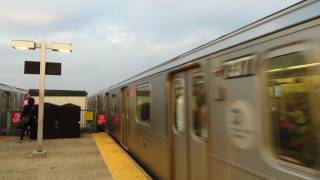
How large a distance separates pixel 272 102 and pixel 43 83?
831cm

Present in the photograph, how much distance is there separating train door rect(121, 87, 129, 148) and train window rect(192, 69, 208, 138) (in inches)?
253

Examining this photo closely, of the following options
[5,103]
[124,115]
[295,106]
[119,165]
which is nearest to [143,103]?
[119,165]

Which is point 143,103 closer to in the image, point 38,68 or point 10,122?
point 38,68

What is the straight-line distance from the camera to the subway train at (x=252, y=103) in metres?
2.68

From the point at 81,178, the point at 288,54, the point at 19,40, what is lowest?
the point at 81,178

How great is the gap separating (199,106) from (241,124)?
1.26 meters

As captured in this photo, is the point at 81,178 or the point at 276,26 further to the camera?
the point at 81,178

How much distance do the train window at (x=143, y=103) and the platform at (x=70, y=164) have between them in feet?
3.49

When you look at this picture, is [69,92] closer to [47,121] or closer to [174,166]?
[47,121]

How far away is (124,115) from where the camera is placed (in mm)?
12023

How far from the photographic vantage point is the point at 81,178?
24.9 ft

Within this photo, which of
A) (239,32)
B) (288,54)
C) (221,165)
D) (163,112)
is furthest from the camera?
(163,112)

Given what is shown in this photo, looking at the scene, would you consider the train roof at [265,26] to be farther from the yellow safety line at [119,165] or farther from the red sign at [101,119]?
the red sign at [101,119]

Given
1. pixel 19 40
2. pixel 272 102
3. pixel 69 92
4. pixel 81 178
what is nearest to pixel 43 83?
pixel 19 40
